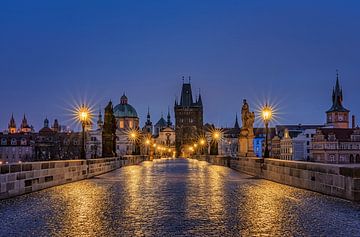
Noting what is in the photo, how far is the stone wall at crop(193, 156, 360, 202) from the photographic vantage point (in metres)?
14.6

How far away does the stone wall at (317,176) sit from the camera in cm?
1459

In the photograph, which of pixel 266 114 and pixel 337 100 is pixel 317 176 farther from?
pixel 337 100

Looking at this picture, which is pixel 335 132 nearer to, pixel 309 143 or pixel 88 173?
pixel 309 143

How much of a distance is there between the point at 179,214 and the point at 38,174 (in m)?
8.91

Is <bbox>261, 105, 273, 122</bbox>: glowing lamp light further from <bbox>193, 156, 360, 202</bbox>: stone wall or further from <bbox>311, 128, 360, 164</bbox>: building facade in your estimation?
<bbox>311, 128, 360, 164</bbox>: building facade

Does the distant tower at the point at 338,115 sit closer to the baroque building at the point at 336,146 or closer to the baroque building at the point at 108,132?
the baroque building at the point at 336,146

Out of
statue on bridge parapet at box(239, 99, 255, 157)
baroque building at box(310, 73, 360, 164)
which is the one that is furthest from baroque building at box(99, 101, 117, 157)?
baroque building at box(310, 73, 360, 164)

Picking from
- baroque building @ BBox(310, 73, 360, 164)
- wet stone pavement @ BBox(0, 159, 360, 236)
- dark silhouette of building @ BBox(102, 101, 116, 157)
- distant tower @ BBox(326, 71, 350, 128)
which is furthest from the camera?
distant tower @ BBox(326, 71, 350, 128)

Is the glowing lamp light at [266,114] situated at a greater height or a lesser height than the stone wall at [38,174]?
greater

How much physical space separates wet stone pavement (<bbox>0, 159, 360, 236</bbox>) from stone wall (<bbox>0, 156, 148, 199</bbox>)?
21.0 inches

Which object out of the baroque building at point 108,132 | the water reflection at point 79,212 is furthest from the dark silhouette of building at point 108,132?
the water reflection at point 79,212

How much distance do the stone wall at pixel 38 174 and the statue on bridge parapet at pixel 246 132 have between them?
16098 mm

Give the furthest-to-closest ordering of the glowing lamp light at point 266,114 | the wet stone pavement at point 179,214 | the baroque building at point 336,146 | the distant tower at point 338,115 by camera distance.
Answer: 1. the distant tower at point 338,115
2. the baroque building at point 336,146
3. the glowing lamp light at point 266,114
4. the wet stone pavement at point 179,214

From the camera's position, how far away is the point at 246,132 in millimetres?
42438
